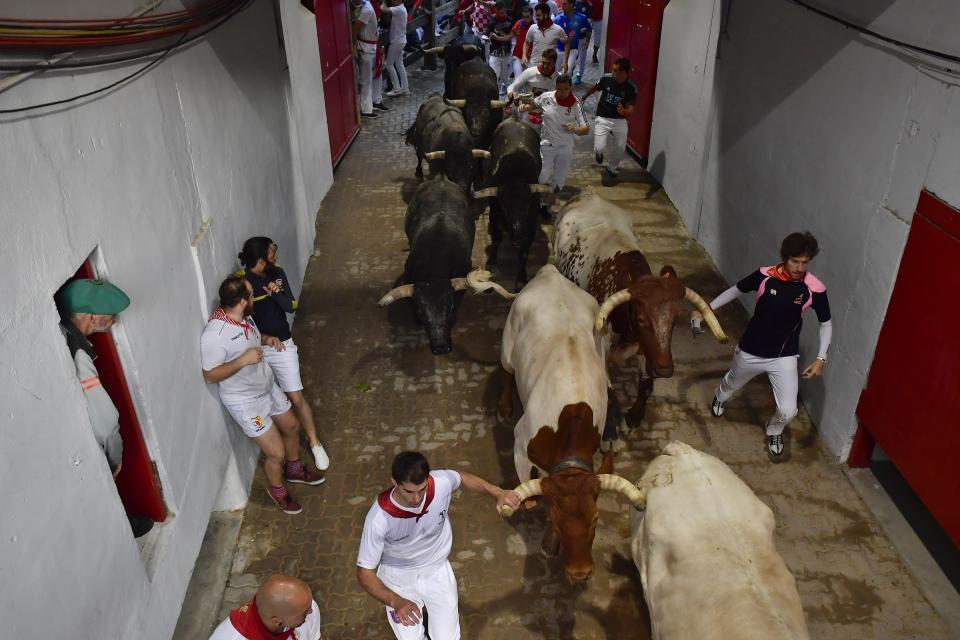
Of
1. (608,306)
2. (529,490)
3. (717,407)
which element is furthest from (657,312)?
(529,490)

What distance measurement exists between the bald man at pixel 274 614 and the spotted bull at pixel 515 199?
6.37m

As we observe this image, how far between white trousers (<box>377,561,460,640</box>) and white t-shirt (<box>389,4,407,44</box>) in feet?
47.8

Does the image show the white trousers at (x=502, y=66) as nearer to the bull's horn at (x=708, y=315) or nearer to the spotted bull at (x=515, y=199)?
the spotted bull at (x=515, y=199)

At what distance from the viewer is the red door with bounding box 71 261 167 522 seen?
4.27 meters

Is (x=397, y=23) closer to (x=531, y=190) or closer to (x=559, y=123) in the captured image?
(x=559, y=123)

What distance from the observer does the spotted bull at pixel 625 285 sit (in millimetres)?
6047

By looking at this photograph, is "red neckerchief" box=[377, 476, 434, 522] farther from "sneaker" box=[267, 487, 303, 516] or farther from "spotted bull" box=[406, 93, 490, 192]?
"spotted bull" box=[406, 93, 490, 192]

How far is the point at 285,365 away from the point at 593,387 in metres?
Result: 2.61

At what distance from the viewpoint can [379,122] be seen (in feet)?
52.7

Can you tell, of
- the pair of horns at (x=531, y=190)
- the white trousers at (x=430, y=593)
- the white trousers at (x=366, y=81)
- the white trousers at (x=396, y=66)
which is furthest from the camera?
the white trousers at (x=396, y=66)

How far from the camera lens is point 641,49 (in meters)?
13.1

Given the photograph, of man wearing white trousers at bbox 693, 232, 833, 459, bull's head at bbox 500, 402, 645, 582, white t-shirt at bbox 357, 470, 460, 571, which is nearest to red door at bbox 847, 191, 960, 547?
man wearing white trousers at bbox 693, 232, 833, 459

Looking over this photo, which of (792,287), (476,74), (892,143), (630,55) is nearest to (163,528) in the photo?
(792,287)

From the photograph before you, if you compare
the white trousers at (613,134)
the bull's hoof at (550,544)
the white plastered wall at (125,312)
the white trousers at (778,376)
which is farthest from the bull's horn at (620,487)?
the white trousers at (613,134)
